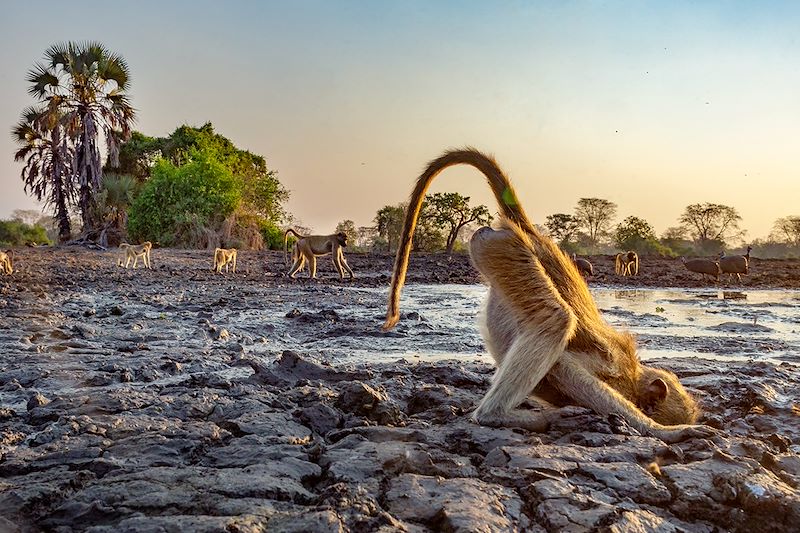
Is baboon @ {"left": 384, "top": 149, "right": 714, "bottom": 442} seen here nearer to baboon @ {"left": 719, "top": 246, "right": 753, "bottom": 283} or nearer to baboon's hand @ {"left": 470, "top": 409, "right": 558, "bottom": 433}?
baboon's hand @ {"left": 470, "top": 409, "right": 558, "bottom": 433}

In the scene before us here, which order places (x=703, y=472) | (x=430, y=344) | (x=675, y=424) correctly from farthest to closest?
(x=430, y=344) → (x=675, y=424) → (x=703, y=472)

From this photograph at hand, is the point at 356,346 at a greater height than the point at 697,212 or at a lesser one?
lesser

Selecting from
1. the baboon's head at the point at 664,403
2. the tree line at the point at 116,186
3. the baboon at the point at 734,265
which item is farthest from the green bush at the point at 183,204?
the baboon's head at the point at 664,403

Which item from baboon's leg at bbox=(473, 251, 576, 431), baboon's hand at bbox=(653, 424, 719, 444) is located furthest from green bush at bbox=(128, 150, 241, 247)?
baboon's hand at bbox=(653, 424, 719, 444)

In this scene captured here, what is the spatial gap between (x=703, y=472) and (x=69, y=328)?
6.22 m

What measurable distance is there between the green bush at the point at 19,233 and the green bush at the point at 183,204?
35.3ft

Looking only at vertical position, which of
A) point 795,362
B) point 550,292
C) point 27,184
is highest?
point 27,184

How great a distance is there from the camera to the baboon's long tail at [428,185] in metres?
4.26

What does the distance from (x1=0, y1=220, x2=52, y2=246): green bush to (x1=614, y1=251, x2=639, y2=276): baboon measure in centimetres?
3470

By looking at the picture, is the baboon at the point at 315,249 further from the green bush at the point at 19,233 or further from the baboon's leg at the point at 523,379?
the green bush at the point at 19,233

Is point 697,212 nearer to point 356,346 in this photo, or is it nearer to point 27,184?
point 27,184

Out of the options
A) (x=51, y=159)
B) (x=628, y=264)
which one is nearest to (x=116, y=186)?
(x=51, y=159)

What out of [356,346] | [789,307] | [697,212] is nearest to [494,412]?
[356,346]

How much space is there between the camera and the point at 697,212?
65.7m
